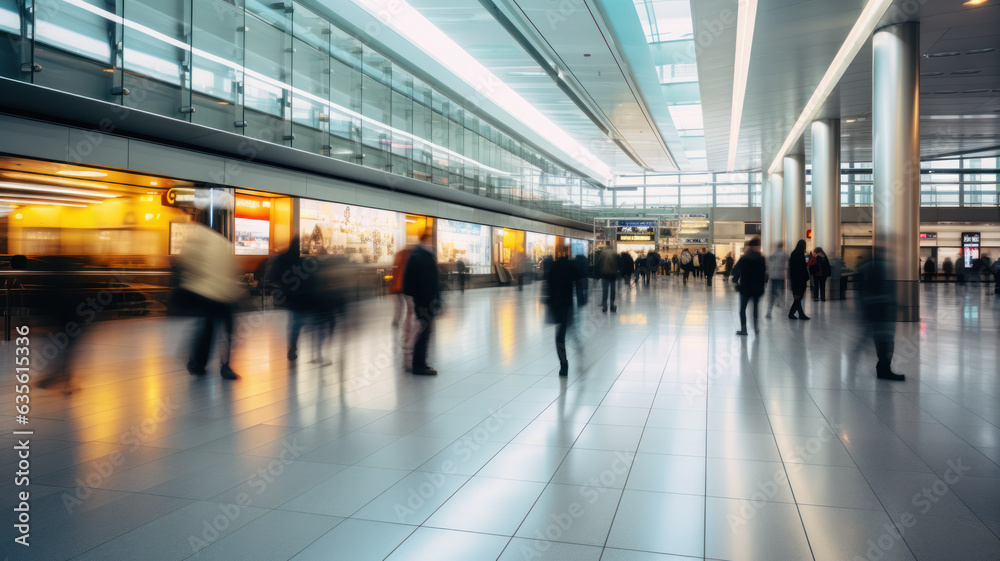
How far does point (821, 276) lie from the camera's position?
62.7 ft

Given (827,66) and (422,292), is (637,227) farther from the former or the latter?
(422,292)

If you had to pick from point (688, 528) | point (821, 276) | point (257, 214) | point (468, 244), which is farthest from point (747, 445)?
point (468, 244)

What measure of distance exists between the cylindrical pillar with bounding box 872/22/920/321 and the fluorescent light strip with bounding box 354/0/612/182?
11.6m

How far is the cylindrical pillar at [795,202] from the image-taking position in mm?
28469

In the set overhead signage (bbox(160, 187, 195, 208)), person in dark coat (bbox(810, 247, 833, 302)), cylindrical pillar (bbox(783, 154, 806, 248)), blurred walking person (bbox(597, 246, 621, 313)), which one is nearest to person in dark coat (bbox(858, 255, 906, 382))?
blurred walking person (bbox(597, 246, 621, 313))

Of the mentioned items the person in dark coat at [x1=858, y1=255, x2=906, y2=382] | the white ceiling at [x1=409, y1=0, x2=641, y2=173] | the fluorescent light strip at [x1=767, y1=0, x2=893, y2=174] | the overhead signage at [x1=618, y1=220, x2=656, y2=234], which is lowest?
the person in dark coat at [x1=858, y1=255, x2=906, y2=382]

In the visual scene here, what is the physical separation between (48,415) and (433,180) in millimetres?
17328

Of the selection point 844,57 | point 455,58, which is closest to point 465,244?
point 455,58

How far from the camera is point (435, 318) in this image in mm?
8758

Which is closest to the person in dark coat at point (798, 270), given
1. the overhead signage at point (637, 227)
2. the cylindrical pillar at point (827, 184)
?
the cylindrical pillar at point (827, 184)

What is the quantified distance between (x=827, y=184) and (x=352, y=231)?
55.3 ft

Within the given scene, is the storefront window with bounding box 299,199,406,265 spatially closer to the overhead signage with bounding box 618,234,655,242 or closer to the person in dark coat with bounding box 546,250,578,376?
the person in dark coat with bounding box 546,250,578,376

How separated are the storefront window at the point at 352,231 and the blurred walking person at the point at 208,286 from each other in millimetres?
8241

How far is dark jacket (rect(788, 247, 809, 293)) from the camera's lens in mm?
13016
